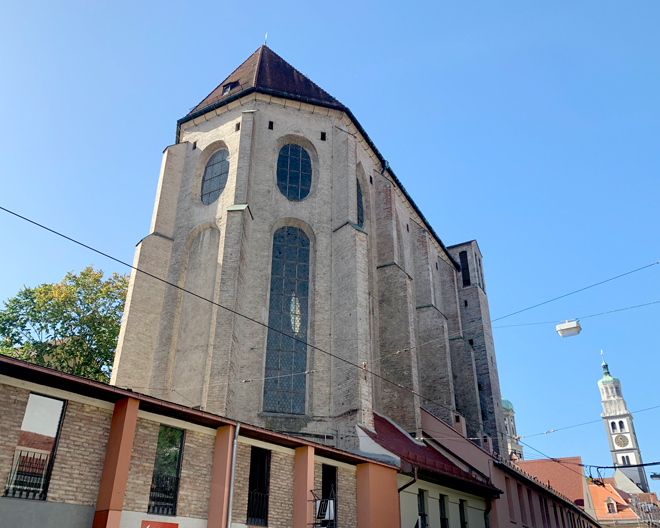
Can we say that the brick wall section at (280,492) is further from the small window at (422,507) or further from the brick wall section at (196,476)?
the small window at (422,507)

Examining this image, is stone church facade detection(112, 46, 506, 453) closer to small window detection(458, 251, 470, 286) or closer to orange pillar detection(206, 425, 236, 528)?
orange pillar detection(206, 425, 236, 528)

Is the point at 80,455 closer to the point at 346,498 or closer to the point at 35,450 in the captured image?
the point at 35,450

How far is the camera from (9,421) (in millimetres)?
9203

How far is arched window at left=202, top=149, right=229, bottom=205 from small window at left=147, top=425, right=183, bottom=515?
1258 centimetres

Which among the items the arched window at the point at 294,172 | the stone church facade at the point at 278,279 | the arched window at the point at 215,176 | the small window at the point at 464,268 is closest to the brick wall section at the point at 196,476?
the stone church facade at the point at 278,279

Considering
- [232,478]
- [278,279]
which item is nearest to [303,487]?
[232,478]

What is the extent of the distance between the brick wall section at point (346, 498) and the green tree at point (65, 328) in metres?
14.2

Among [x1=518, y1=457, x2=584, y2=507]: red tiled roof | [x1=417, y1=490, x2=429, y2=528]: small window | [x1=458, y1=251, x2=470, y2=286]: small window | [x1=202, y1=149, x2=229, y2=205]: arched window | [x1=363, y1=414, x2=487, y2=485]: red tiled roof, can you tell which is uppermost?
[x1=458, y1=251, x2=470, y2=286]: small window

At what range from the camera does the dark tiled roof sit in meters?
24.5

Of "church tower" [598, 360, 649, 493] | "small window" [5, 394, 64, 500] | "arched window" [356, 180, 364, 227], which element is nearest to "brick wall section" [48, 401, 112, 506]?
"small window" [5, 394, 64, 500]

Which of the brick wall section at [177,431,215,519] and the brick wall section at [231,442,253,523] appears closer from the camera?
the brick wall section at [177,431,215,519]

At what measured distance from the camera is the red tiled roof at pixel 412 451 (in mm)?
16734

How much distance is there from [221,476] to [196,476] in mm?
484

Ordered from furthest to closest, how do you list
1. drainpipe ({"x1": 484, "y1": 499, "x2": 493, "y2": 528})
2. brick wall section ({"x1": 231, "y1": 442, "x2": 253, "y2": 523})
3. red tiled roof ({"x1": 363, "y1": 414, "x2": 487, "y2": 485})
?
1. drainpipe ({"x1": 484, "y1": 499, "x2": 493, "y2": 528})
2. red tiled roof ({"x1": 363, "y1": 414, "x2": 487, "y2": 485})
3. brick wall section ({"x1": 231, "y1": 442, "x2": 253, "y2": 523})
